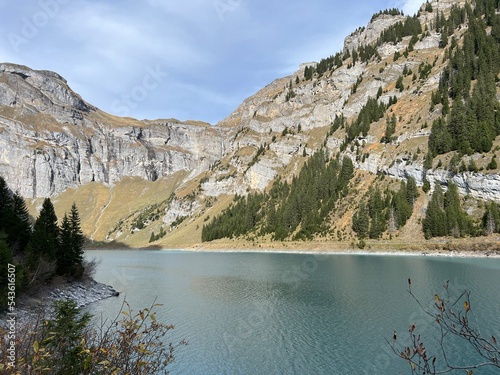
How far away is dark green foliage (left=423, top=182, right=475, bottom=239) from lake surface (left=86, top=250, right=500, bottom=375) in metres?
36.1

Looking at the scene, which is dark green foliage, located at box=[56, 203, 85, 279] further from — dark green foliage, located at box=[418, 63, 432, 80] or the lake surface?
dark green foliage, located at box=[418, 63, 432, 80]

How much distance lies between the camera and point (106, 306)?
44.0 metres

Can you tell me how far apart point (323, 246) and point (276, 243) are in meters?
29.2

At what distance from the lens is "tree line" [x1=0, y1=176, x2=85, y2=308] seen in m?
38.5

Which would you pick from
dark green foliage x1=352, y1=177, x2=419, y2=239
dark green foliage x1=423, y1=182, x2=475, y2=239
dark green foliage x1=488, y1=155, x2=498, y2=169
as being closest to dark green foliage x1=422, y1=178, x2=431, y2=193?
dark green foliage x1=352, y1=177, x2=419, y2=239

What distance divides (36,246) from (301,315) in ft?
117

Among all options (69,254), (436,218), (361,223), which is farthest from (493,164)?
(69,254)

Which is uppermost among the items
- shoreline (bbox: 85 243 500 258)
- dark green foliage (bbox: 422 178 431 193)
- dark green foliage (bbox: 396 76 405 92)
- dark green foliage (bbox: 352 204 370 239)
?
dark green foliage (bbox: 396 76 405 92)

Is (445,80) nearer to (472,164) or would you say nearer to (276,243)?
(472,164)

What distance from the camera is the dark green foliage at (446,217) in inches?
4055

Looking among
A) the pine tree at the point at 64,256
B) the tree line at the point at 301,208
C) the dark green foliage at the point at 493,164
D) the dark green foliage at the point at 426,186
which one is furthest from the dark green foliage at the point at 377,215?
the pine tree at the point at 64,256

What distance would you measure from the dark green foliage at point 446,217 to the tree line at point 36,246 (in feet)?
335

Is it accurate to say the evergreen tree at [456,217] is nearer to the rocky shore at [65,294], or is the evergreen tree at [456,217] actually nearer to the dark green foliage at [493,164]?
the dark green foliage at [493,164]

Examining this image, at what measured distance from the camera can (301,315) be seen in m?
38.0
